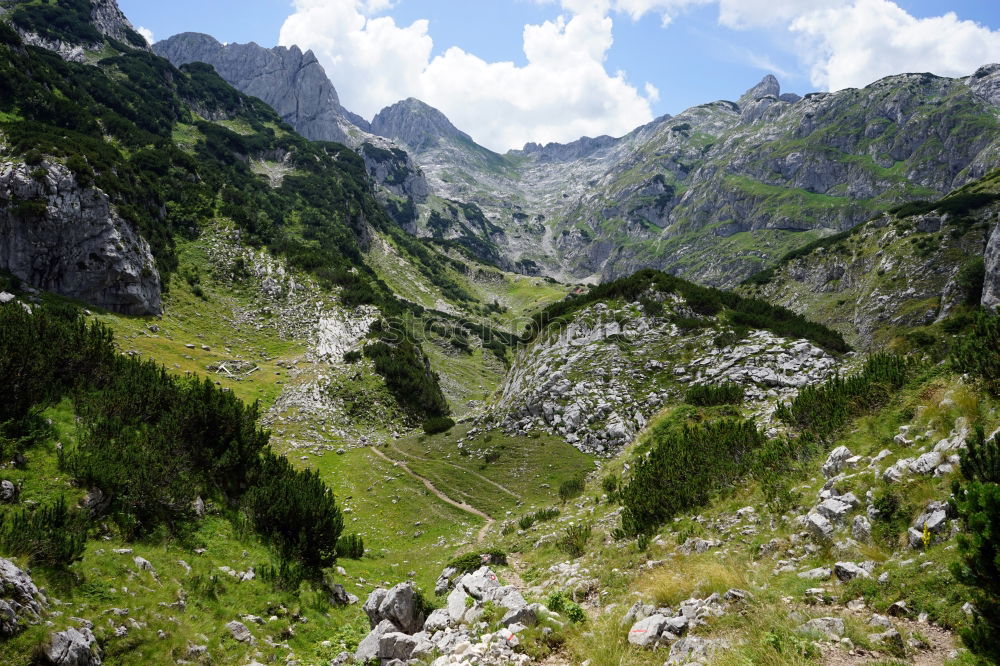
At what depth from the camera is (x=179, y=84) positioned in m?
105

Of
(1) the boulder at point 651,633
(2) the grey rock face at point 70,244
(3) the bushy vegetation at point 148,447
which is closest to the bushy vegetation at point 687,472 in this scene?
(1) the boulder at point 651,633

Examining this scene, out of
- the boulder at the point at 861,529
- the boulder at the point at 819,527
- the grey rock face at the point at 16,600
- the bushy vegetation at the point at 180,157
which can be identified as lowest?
the grey rock face at the point at 16,600

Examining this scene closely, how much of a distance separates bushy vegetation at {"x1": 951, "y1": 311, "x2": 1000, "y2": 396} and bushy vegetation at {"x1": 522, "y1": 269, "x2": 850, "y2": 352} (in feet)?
66.1

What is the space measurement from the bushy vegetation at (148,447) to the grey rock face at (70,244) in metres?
30.7

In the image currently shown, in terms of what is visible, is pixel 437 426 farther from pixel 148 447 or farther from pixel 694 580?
pixel 694 580

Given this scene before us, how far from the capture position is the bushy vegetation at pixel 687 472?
13.4m

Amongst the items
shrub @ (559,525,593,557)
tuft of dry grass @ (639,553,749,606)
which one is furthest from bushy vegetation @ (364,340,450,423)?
tuft of dry grass @ (639,553,749,606)

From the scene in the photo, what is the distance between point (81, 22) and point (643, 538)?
500 feet

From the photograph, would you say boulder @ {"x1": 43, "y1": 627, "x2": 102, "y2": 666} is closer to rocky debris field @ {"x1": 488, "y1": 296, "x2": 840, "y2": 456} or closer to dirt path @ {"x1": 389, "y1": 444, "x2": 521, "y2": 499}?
dirt path @ {"x1": 389, "y1": 444, "x2": 521, "y2": 499}

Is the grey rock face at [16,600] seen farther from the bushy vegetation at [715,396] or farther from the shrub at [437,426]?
the shrub at [437,426]

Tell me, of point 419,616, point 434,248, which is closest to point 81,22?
point 434,248

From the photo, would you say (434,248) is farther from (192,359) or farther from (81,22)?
(192,359)

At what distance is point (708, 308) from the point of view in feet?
109

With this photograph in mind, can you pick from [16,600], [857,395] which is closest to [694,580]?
[857,395]
